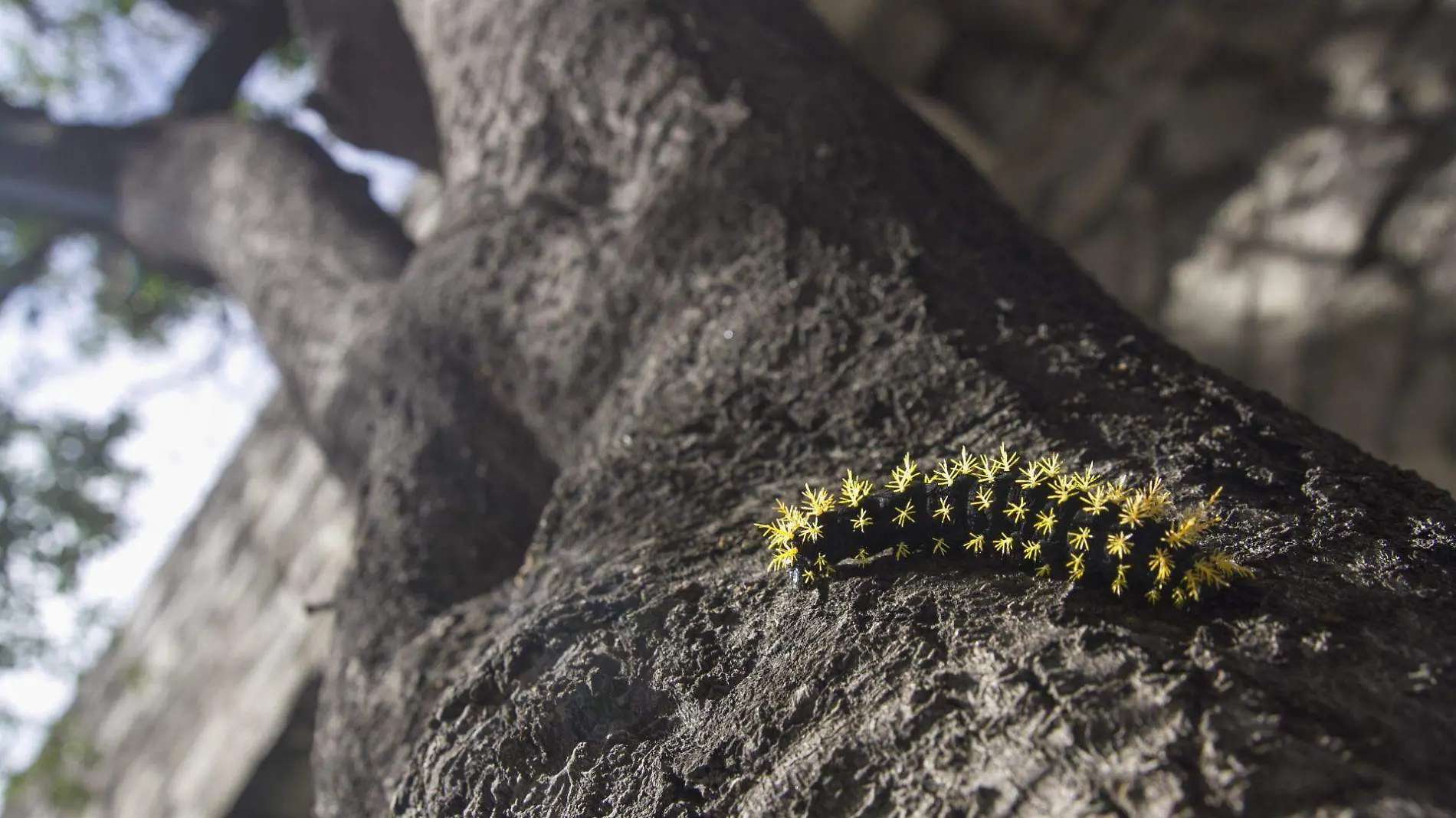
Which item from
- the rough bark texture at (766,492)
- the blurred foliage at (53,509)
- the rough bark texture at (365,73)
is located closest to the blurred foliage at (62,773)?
the blurred foliage at (53,509)

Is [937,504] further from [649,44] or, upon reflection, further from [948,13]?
[948,13]

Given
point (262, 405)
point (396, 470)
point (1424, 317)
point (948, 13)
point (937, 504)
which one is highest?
point (948, 13)

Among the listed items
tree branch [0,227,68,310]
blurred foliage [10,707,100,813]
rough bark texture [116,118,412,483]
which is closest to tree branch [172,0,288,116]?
rough bark texture [116,118,412,483]

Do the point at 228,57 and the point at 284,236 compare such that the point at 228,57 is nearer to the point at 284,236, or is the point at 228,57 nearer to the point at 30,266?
the point at 30,266

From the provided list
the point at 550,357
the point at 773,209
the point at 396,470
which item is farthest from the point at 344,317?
the point at 773,209

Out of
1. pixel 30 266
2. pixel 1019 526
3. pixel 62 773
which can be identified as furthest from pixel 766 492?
pixel 62 773

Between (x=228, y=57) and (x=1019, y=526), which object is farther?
(x=228, y=57)
